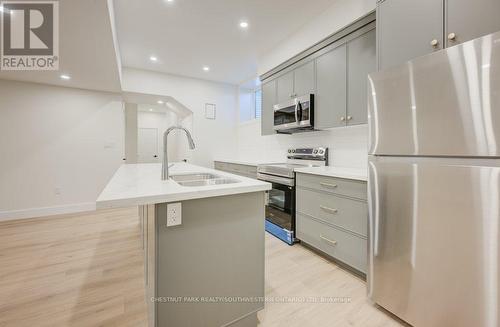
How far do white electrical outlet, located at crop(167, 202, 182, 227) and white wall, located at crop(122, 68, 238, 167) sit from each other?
3.79 m

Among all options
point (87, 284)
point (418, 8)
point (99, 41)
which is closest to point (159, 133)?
point (99, 41)

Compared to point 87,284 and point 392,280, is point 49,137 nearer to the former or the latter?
point 87,284

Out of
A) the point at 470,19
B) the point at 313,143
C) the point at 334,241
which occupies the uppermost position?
the point at 470,19

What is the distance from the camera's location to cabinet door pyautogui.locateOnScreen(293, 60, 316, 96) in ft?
8.93

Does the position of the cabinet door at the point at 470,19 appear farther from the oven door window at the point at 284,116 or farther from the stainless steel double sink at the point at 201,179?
the oven door window at the point at 284,116

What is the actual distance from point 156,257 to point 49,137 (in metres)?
4.24

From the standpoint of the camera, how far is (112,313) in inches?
60.1

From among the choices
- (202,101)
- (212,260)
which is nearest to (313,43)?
(212,260)

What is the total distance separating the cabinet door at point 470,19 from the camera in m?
1.07

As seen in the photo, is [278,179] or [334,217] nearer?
[334,217]

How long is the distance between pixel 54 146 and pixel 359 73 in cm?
496

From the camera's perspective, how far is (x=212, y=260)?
1229mm

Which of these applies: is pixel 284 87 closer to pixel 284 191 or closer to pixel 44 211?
pixel 284 191

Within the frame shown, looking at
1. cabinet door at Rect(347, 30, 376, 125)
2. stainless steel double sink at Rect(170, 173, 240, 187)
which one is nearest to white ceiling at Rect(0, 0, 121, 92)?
stainless steel double sink at Rect(170, 173, 240, 187)
